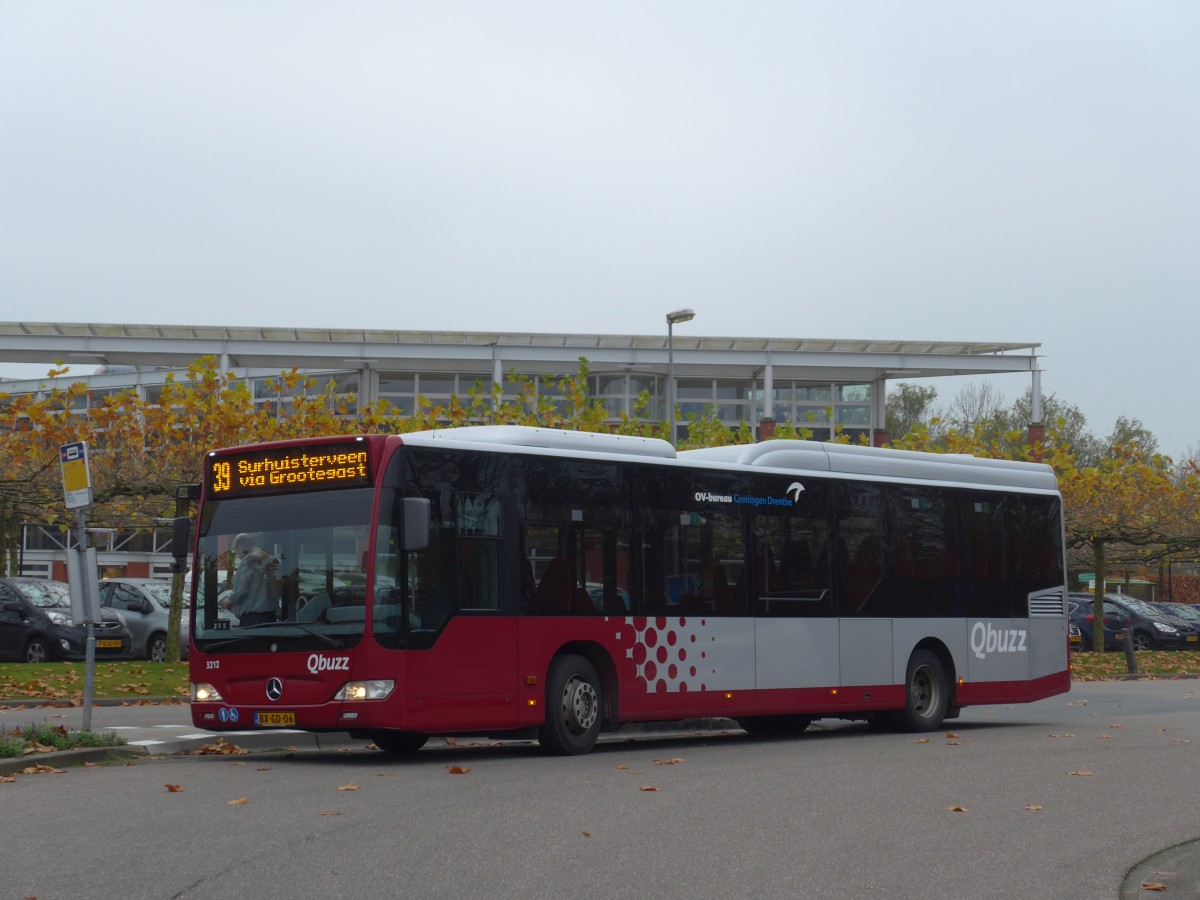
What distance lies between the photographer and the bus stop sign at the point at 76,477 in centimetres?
1534

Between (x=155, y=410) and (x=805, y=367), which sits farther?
(x=805, y=367)

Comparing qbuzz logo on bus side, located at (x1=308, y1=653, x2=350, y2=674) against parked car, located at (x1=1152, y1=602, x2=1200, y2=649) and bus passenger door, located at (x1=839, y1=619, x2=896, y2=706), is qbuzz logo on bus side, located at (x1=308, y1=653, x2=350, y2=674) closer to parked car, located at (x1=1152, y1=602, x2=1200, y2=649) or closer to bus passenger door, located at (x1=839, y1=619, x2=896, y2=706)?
bus passenger door, located at (x1=839, y1=619, x2=896, y2=706)

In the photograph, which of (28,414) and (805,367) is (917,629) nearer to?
(28,414)

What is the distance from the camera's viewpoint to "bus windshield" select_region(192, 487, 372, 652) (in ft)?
45.8

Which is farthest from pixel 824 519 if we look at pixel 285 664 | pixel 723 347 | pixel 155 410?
pixel 723 347

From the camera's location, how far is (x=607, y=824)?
10055 mm

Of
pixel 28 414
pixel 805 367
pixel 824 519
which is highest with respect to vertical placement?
pixel 805 367

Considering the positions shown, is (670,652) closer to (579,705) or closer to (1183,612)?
(579,705)

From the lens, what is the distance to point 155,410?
30359 mm

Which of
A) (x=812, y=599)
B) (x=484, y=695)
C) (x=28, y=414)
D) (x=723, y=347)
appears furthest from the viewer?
(x=723, y=347)

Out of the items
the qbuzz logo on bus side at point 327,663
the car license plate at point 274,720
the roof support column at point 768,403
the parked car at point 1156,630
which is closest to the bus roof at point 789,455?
the qbuzz logo on bus side at point 327,663

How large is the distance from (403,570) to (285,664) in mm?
1305

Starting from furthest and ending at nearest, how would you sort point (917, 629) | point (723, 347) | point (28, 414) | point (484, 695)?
point (723, 347), point (28, 414), point (917, 629), point (484, 695)

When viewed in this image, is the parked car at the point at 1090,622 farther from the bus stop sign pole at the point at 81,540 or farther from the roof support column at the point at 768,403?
the bus stop sign pole at the point at 81,540
